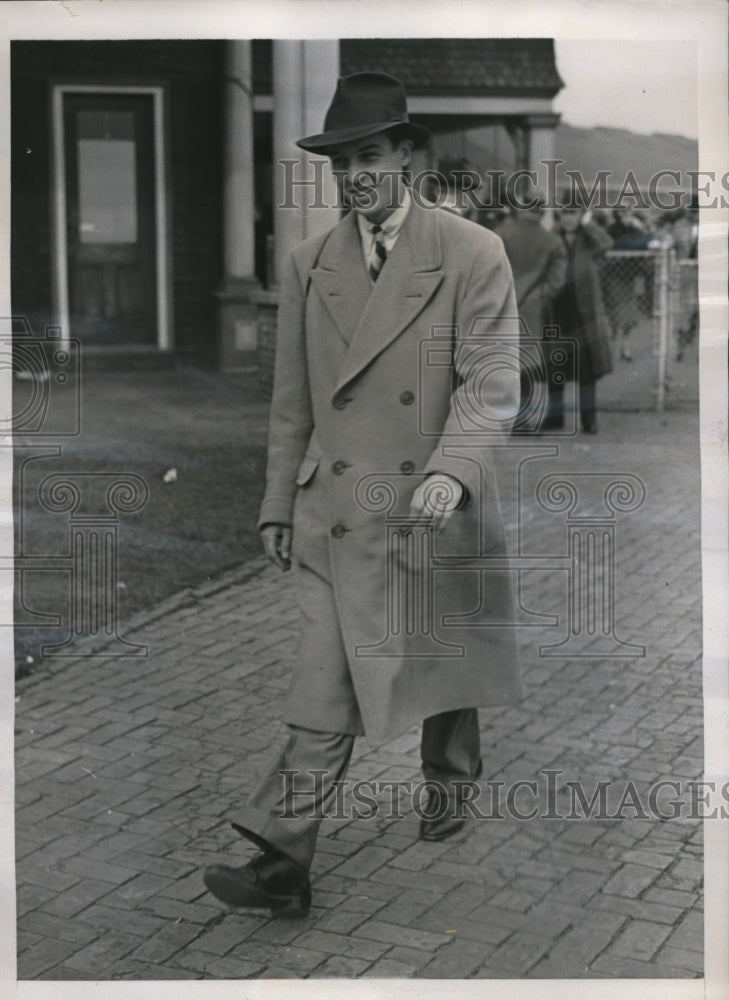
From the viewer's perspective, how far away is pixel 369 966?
175 inches

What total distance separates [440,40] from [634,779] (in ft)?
7.91

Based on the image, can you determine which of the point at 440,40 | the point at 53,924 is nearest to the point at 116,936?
the point at 53,924

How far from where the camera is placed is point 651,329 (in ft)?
22.8

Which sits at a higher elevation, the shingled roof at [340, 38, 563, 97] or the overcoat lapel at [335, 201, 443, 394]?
the shingled roof at [340, 38, 563, 97]

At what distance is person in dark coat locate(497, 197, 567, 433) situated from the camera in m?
5.13

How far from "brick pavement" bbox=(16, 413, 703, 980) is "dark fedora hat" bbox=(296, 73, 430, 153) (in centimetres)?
113

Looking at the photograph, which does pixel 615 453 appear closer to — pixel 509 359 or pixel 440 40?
pixel 509 359

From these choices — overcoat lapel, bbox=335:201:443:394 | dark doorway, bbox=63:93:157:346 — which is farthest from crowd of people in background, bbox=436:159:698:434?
dark doorway, bbox=63:93:157:346

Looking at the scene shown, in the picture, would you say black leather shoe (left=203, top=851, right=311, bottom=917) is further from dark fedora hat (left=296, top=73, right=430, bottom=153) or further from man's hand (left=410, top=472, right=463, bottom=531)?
dark fedora hat (left=296, top=73, right=430, bottom=153)

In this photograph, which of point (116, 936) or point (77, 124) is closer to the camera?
point (116, 936)

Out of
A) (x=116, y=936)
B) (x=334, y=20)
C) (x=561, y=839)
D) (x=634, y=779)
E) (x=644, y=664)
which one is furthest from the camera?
(x=644, y=664)

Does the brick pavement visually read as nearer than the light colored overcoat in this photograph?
Yes

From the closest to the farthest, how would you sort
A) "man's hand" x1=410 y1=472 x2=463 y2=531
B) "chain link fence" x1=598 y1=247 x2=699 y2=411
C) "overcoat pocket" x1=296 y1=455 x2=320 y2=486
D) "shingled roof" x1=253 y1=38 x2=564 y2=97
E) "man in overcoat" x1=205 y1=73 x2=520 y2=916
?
"shingled roof" x1=253 y1=38 x2=564 y2=97
"man's hand" x1=410 y1=472 x2=463 y2=531
"man in overcoat" x1=205 y1=73 x2=520 y2=916
"overcoat pocket" x1=296 y1=455 x2=320 y2=486
"chain link fence" x1=598 y1=247 x2=699 y2=411

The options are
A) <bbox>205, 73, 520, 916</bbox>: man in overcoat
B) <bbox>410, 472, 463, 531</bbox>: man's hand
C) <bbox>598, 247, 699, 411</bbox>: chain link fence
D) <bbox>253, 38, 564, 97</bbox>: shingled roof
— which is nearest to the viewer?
<bbox>253, 38, 564, 97</bbox>: shingled roof
